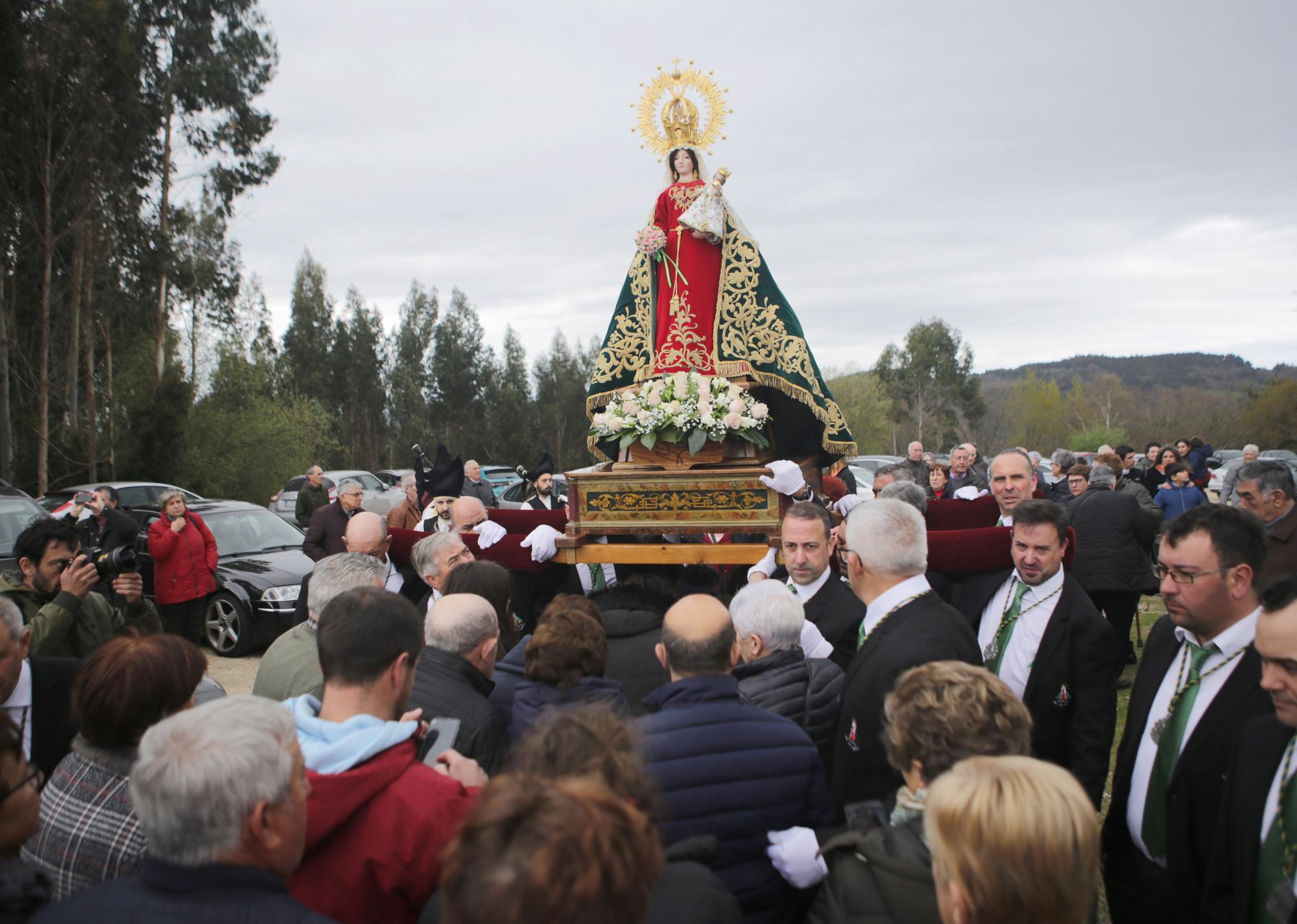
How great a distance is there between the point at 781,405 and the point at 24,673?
15.5ft

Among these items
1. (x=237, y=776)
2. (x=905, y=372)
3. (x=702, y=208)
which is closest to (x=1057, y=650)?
(x=237, y=776)

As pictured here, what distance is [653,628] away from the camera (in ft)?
12.6

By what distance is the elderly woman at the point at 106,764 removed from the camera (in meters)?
2.13

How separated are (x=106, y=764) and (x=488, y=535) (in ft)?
11.1

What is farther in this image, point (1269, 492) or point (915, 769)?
point (1269, 492)

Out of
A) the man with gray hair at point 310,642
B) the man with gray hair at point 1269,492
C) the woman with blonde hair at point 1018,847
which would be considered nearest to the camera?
the woman with blonde hair at point 1018,847

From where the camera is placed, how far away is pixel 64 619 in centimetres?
382

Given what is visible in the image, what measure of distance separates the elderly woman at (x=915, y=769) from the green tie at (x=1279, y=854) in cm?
68

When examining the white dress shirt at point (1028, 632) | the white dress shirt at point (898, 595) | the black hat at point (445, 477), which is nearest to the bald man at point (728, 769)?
the white dress shirt at point (898, 595)

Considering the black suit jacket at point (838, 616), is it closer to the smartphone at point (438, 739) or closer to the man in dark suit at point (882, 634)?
the man in dark suit at point (882, 634)

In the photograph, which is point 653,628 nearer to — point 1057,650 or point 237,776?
point 1057,650

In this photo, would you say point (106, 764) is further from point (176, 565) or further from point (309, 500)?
point (309, 500)

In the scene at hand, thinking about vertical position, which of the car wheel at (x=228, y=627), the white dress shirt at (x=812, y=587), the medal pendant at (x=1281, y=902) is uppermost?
the white dress shirt at (x=812, y=587)

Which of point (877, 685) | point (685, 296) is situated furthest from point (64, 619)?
point (685, 296)
